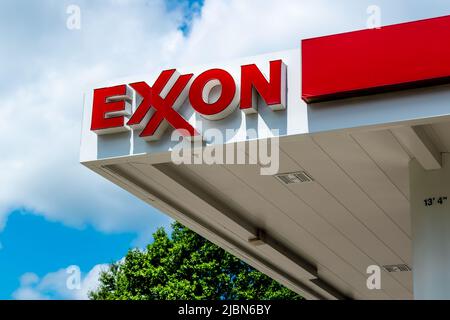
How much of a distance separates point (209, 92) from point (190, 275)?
1758cm

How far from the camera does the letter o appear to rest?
796 cm

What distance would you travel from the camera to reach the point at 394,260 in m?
12.5

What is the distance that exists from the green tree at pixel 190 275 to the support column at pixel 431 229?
→ 1636cm

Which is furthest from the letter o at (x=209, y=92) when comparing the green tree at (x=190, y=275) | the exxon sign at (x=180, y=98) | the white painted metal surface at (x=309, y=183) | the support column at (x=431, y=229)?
the green tree at (x=190, y=275)

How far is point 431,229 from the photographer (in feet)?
28.2

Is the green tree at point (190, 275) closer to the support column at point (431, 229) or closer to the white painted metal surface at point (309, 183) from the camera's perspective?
the white painted metal surface at point (309, 183)

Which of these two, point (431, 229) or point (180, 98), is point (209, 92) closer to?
point (180, 98)

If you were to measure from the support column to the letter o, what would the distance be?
7.75 ft

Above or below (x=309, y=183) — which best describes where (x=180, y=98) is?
above

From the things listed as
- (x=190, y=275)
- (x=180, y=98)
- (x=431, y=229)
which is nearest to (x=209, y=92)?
(x=180, y=98)

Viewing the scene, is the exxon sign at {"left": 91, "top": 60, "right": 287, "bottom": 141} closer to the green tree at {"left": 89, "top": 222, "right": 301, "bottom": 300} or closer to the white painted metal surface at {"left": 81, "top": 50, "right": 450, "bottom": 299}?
the white painted metal surface at {"left": 81, "top": 50, "right": 450, "bottom": 299}

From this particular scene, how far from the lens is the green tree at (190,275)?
81.4 feet

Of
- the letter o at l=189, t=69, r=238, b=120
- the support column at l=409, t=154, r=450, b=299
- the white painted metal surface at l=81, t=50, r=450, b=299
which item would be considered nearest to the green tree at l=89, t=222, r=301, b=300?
the white painted metal surface at l=81, t=50, r=450, b=299
